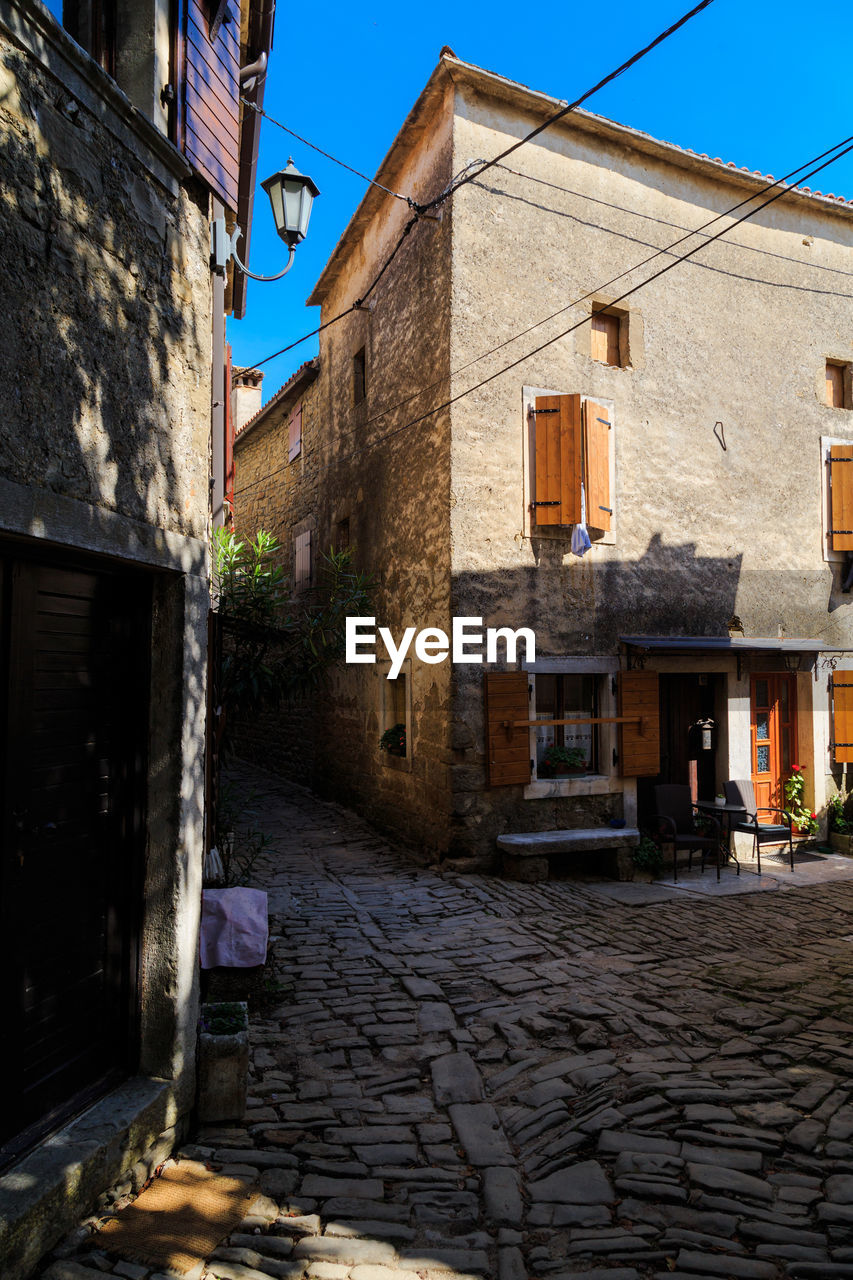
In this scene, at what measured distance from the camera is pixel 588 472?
27.1ft

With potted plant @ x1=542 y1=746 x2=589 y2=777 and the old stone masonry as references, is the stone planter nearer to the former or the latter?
the old stone masonry

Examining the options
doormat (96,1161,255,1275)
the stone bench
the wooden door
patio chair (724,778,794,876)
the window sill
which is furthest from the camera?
the wooden door

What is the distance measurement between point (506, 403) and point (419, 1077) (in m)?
6.37

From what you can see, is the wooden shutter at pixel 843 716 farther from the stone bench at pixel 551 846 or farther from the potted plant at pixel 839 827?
the stone bench at pixel 551 846

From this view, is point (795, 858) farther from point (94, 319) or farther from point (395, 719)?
point (94, 319)

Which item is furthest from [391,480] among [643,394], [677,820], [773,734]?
[773,734]

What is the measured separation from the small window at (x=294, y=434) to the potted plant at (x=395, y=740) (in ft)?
20.9

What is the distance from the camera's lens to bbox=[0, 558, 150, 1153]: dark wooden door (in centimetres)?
254

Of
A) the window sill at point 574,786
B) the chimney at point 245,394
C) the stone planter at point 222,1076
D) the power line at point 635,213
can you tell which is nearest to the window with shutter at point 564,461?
the power line at point 635,213

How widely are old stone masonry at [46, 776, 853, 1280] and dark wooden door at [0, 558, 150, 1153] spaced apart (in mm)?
577

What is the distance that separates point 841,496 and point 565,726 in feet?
16.6

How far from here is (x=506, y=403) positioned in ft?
26.7

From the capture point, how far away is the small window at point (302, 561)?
1269 cm

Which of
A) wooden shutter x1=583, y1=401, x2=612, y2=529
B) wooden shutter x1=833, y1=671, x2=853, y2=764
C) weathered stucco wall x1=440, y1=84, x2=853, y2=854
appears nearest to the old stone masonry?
weathered stucco wall x1=440, y1=84, x2=853, y2=854
